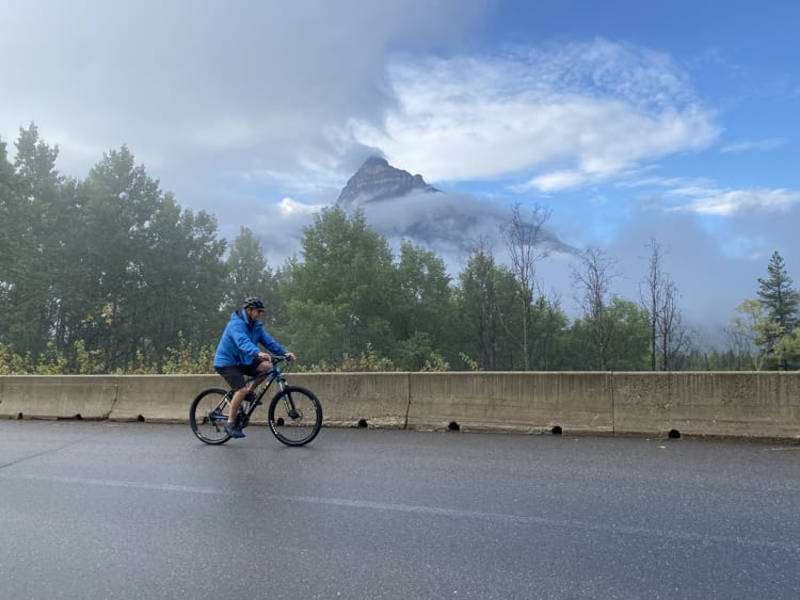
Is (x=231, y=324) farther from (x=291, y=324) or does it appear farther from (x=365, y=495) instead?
(x=291, y=324)

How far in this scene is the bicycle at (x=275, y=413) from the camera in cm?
765

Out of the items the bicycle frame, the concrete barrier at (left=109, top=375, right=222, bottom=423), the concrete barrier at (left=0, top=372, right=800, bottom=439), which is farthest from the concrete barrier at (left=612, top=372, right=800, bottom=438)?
the concrete barrier at (left=109, top=375, right=222, bottom=423)

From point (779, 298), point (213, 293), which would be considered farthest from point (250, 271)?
point (779, 298)

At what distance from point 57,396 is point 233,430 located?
4.98 metres

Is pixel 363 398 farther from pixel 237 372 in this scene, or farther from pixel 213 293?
pixel 213 293

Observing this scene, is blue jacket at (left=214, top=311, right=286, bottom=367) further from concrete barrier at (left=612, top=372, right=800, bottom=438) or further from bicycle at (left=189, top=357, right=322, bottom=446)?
concrete barrier at (left=612, top=372, right=800, bottom=438)

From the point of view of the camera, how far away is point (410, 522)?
4441mm

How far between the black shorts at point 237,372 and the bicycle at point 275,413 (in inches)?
3.2

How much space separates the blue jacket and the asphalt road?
119 centimetres

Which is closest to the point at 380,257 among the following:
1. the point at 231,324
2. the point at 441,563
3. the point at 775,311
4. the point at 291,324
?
the point at 291,324

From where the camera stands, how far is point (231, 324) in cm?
782

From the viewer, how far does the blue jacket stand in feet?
25.3

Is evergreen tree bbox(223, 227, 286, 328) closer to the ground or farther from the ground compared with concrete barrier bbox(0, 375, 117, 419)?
farther from the ground

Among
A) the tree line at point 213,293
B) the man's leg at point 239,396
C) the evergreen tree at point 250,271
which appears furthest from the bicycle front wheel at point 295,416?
the evergreen tree at point 250,271
